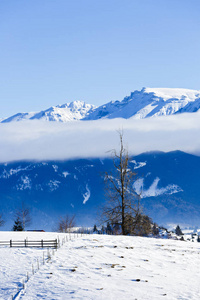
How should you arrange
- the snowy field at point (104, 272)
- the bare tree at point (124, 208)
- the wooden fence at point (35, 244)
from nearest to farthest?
the snowy field at point (104, 272)
the wooden fence at point (35, 244)
the bare tree at point (124, 208)

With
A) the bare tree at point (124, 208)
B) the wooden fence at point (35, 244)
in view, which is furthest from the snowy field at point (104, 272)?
the bare tree at point (124, 208)

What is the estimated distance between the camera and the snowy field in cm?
3214

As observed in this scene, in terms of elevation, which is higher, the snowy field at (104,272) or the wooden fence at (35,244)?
the wooden fence at (35,244)

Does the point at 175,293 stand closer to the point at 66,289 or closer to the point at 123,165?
the point at 66,289

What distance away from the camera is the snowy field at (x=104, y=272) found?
32.1 meters

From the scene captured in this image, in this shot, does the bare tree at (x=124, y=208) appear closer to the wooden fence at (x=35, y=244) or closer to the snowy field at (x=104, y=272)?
the snowy field at (x=104, y=272)

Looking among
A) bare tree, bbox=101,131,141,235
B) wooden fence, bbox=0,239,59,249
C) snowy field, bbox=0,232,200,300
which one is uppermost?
bare tree, bbox=101,131,141,235

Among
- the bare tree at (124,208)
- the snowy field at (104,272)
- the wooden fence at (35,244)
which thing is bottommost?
the snowy field at (104,272)

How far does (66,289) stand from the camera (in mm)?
32812

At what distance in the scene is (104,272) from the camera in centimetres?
3759

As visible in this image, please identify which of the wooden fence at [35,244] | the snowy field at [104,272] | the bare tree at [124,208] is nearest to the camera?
the snowy field at [104,272]

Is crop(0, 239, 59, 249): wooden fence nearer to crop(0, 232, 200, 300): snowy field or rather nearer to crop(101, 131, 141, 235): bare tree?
crop(0, 232, 200, 300): snowy field

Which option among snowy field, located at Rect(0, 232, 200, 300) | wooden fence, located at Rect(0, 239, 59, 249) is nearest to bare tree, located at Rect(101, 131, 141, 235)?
snowy field, located at Rect(0, 232, 200, 300)

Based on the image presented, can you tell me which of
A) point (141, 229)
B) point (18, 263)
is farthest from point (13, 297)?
point (141, 229)
